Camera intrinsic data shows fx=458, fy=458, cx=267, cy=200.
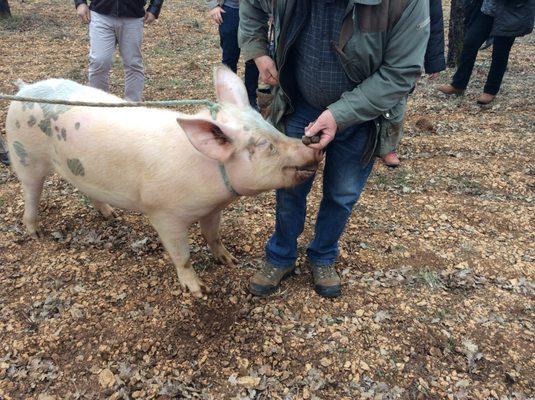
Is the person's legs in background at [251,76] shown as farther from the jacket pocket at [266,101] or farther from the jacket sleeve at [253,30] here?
the jacket sleeve at [253,30]

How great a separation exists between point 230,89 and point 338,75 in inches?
25.6

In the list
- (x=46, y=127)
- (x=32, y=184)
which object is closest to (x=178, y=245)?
(x=46, y=127)

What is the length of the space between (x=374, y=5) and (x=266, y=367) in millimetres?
2098

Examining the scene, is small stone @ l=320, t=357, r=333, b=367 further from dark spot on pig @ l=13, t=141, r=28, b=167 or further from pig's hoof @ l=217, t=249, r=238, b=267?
dark spot on pig @ l=13, t=141, r=28, b=167

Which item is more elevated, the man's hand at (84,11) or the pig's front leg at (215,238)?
the man's hand at (84,11)

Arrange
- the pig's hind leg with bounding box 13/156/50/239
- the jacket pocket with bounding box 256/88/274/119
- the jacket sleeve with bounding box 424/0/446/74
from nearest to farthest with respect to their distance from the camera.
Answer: the jacket pocket with bounding box 256/88/274/119 < the jacket sleeve with bounding box 424/0/446/74 < the pig's hind leg with bounding box 13/156/50/239

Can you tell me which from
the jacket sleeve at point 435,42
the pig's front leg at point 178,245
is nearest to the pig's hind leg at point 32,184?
the pig's front leg at point 178,245

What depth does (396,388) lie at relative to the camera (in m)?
2.67

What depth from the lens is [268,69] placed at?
265 cm

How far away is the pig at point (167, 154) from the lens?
2.53 m

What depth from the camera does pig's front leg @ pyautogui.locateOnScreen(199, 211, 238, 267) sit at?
3.35m

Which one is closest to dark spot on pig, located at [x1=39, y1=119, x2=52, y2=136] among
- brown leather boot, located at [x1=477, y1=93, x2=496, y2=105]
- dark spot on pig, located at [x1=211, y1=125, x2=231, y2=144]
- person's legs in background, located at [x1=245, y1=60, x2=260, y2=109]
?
dark spot on pig, located at [x1=211, y1=125, x2=231, y2=144]

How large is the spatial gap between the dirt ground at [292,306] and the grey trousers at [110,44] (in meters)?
1.30

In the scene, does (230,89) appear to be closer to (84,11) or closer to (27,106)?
(27,106)
